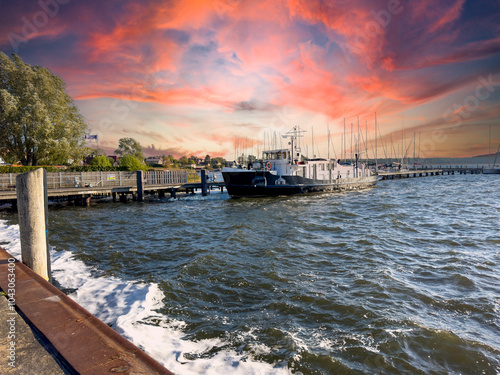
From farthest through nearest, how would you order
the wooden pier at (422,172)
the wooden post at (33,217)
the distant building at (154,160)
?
the distant building at (154,160) → the wooden pier at (422,172) → the wooden post at (33,217)

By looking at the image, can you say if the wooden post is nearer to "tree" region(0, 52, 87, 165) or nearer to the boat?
the boat

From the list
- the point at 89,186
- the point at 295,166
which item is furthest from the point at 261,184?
the point at 89,186

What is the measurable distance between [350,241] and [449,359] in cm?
725

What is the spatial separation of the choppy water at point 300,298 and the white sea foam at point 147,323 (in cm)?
3

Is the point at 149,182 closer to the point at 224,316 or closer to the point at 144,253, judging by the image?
the point at 144,253

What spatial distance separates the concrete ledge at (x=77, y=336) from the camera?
8.29ft

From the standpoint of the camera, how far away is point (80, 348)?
9.11ft

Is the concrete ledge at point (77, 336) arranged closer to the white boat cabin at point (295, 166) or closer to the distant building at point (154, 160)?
the white boat cabin at point (295, 166)

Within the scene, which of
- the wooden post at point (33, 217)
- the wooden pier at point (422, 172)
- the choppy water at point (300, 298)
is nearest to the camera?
the choppy water at point (300, 298)

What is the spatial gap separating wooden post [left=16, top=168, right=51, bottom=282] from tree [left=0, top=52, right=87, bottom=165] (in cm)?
3418

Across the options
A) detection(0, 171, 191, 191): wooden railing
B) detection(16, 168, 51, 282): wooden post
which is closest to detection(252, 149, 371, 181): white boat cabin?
detection(0, 171, 191, 191): wooden railing

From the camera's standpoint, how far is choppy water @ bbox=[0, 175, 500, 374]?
14.3ft

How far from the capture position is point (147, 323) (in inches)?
208

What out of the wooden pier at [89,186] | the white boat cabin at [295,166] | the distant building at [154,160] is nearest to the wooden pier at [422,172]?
the white boat cabin at [295,166]
